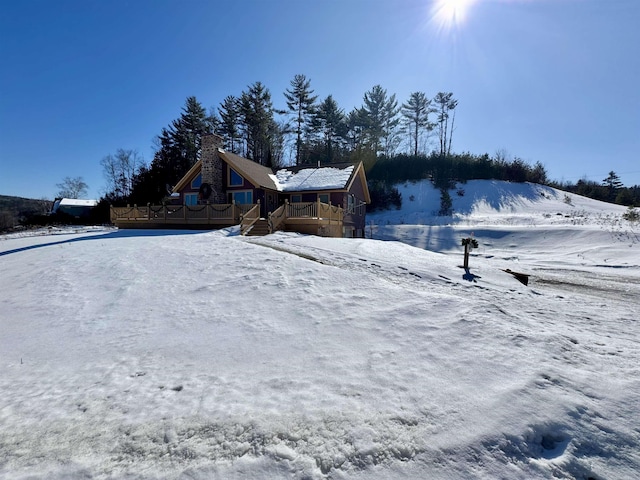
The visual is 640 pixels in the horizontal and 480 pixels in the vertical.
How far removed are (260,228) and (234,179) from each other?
7.45m

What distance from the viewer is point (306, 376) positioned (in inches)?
123

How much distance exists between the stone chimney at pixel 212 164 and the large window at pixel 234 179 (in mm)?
810

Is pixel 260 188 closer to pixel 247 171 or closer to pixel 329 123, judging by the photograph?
pixel 247 171

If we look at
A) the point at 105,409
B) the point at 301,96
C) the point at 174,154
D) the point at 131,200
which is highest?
the point at 301,96

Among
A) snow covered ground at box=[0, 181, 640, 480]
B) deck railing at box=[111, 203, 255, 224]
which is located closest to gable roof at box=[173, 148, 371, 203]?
deck railing at box=[111, 203, 255, 224]

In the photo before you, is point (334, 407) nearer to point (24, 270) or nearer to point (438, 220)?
point (24, 270)

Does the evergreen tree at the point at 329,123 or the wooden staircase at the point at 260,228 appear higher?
the evergreen tree at the point at 329,123

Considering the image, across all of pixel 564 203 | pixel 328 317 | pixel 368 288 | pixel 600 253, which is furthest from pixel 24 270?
pixel 564 203

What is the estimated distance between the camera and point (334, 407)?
2.64 metres

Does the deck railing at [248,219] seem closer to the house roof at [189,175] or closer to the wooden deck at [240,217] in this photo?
the wooden deck at [240,217]

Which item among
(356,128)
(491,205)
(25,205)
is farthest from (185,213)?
(25,205)

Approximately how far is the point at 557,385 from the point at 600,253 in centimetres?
1657

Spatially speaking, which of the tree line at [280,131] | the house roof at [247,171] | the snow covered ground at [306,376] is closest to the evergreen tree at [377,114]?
the tree line at [280,131]

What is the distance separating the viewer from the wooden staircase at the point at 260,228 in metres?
14.7
